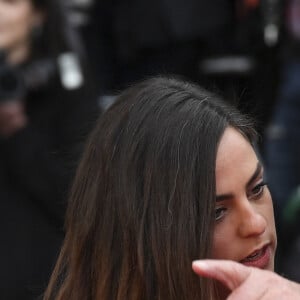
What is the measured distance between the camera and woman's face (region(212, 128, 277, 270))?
214 cm

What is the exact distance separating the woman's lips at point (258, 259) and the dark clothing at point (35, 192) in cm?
99

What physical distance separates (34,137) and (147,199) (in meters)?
1.18

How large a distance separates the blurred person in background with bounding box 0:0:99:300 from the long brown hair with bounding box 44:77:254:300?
73 centimetres

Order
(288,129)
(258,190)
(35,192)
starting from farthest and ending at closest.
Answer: (288,129)
(35,192)
(258,190)

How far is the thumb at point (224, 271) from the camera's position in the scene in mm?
1816

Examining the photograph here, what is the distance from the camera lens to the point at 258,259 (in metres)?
2.16

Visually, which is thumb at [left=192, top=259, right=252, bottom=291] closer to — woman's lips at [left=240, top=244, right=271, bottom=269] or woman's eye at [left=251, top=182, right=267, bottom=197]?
woman's lips at [left=240, top=244, right=271, bottom=269]

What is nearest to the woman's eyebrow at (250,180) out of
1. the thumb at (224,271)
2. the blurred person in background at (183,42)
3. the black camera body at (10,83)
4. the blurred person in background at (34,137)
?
the thumb at (224,271)

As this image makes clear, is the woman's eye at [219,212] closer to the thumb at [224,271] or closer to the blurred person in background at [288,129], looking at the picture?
the thumb at [224,271]

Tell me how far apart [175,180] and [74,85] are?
1.40 metres

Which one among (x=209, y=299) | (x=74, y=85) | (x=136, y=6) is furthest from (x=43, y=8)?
(x=209, y=299)

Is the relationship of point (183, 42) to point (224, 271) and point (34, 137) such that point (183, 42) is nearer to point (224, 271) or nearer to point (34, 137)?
point (34, 137)

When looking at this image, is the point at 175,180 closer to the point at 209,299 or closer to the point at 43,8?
the point at 209,299

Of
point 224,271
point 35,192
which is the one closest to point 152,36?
point 35,192
